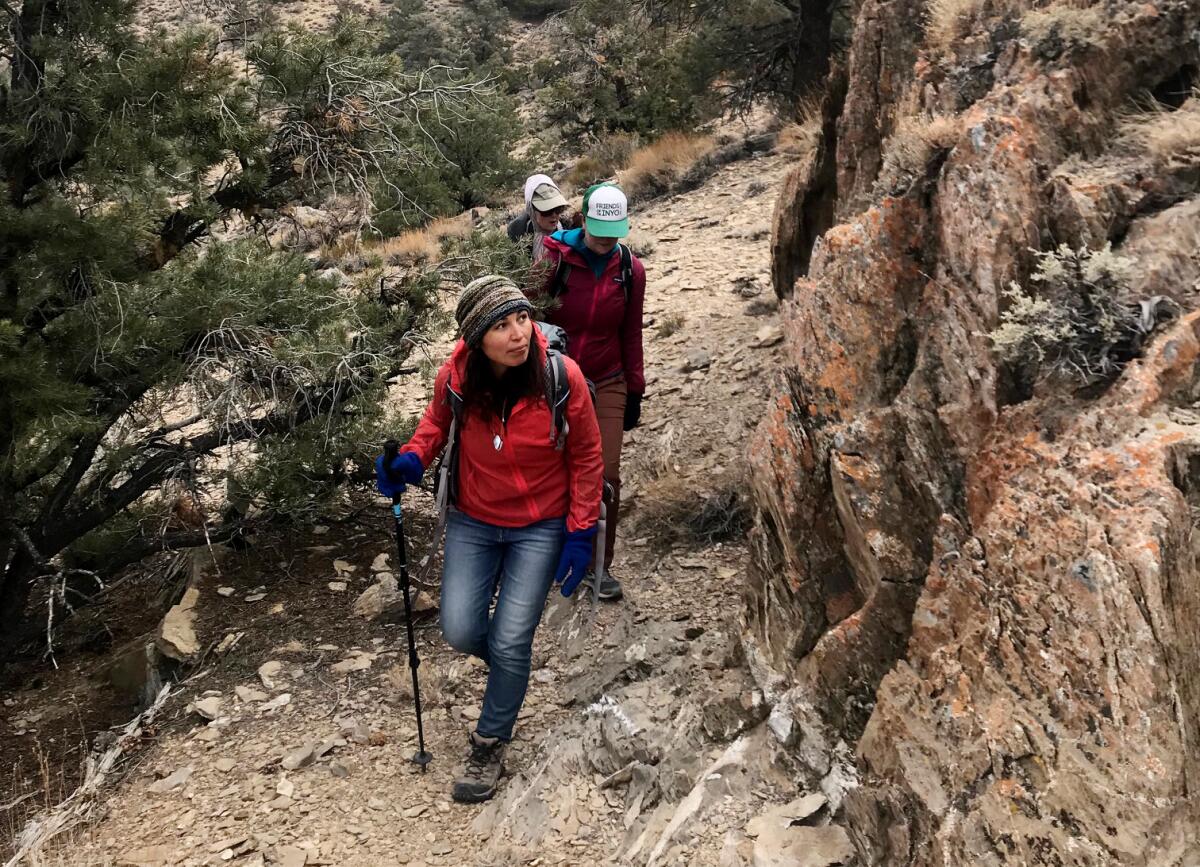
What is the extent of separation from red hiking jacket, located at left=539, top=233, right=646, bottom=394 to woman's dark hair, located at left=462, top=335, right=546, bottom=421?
115 cm

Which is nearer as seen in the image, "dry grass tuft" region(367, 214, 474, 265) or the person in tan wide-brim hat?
the person in tan wide-brim hat

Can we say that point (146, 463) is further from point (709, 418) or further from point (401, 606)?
point (709, 418)

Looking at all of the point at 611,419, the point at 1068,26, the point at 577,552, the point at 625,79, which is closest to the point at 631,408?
the point at 611,419

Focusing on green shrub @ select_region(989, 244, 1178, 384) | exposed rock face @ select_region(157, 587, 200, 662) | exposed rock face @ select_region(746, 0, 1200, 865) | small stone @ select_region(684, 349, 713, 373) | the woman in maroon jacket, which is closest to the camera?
exposed rock face @ select_region(746, 0, 1200, 865)

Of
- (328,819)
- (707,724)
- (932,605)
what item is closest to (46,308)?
(328,819)

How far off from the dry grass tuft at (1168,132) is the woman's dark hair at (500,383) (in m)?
2.15

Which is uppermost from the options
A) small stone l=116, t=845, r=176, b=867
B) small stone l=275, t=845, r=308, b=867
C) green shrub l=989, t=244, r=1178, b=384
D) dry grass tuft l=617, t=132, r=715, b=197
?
green shrub l=989, t=244, r=1178, b=384

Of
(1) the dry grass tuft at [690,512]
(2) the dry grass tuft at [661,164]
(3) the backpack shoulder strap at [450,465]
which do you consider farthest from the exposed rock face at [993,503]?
(2) the dry grass tuft at [661,164]

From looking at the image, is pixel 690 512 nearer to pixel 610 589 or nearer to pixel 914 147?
pixel 610 589

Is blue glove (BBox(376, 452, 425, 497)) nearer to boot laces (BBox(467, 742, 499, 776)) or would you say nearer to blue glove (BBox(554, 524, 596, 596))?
blue glove (BBox(554, 524, 596, 596))

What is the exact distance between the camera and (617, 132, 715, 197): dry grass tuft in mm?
13977

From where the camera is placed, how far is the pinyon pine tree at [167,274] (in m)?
4.62

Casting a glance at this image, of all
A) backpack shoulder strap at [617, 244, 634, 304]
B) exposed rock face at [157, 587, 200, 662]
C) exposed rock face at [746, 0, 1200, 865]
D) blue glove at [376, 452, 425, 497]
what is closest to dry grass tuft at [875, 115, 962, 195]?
exposed rock face at [746, 0, 1200, 865]

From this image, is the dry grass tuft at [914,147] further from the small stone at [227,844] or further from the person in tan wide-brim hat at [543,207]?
the small stone at [227,844]
